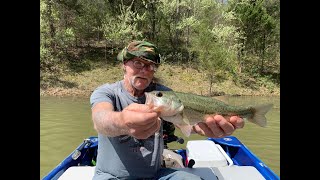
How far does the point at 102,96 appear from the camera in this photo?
385 cm

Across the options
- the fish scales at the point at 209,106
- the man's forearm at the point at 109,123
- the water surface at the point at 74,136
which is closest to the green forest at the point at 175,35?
the water surface at the point at 74,136

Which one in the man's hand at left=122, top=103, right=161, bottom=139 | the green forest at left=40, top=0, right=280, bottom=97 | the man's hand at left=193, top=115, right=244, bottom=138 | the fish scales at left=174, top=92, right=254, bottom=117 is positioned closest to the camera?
the man's hand at left=122, top=103, right=161, bottom=139

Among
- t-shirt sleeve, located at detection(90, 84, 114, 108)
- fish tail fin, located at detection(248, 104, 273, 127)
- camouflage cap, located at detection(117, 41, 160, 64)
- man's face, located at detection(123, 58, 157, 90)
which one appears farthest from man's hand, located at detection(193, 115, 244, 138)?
t-shirt sleeve, located at detection(90, 84, 114, 108)

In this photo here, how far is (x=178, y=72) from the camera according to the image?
34.8 m

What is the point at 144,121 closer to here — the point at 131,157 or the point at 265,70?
the point at 131,157

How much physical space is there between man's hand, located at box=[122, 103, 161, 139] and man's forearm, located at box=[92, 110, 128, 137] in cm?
14

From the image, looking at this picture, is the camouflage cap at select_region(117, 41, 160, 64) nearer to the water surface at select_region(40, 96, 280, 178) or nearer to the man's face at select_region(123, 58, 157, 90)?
the man's face at select_region(123, 58, 157, 90)

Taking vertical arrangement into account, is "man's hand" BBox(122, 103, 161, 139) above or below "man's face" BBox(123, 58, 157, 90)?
below

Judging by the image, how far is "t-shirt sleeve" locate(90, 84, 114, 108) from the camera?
12.4 feet

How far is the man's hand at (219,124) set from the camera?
3568 mm

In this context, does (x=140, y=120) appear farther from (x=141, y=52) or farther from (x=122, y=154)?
(x=141, y=52)
